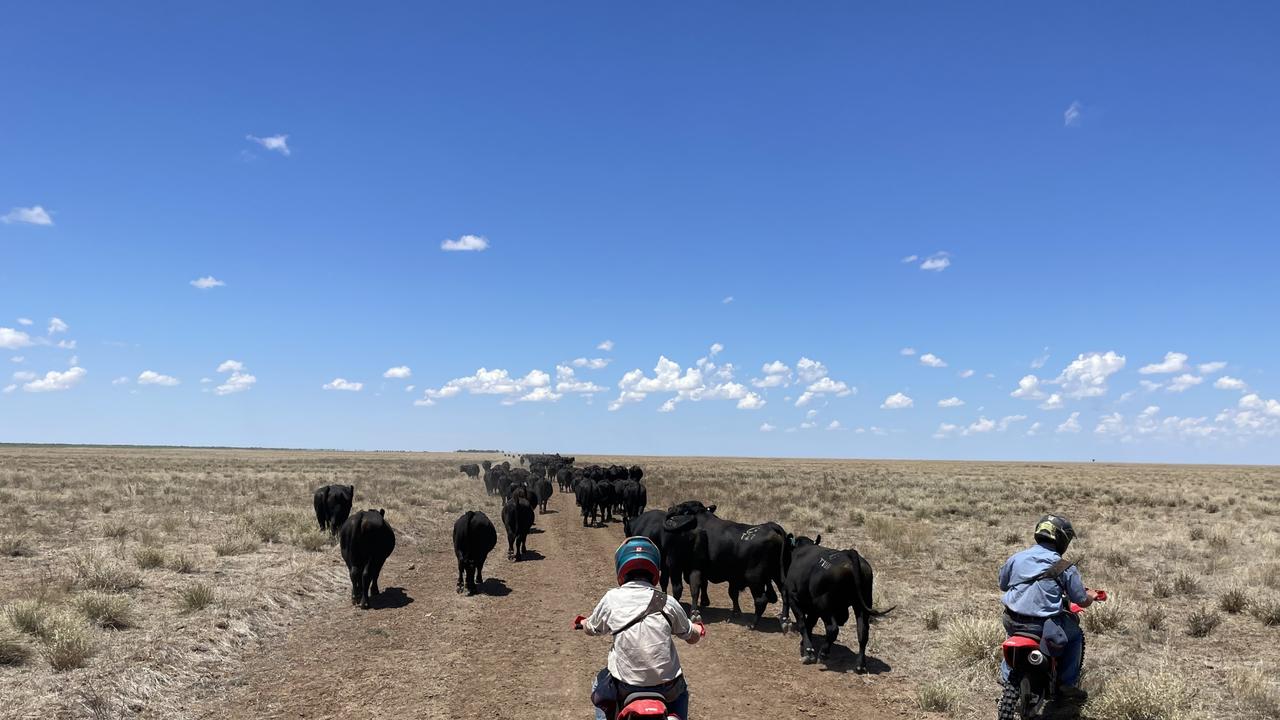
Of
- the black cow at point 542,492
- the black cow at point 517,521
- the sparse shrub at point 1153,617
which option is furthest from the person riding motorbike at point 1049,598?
the black cow at point 542,492

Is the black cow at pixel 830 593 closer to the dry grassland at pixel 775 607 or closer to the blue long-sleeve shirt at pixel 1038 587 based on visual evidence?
the dry grassland at pixel 775 607

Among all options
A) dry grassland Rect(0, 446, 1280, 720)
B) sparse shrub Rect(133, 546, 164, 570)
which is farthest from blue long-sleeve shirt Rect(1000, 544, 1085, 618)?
sparse shrub Rect(133, 546, 164, 570)

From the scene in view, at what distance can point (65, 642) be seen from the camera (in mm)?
8492

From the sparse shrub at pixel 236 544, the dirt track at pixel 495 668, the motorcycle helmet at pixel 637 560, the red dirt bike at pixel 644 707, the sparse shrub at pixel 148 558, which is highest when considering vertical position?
the motorcycle helmet at pixel 637 560

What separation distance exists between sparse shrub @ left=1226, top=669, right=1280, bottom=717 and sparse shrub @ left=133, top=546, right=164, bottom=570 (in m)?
17.3

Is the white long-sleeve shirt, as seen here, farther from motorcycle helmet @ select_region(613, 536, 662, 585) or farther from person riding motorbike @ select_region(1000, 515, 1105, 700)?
person riding motorbike @ select_region(1000, 515, 1105, 700)

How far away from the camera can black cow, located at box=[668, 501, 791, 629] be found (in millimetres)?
11203

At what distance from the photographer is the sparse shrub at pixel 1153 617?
35.2 feet

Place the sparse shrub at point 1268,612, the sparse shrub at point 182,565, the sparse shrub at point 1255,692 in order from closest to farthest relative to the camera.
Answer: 1. the sparse shrub at point 1255,692
2. the sparse shrub at point 1268,612
3. the sparse shrub at point 182,565

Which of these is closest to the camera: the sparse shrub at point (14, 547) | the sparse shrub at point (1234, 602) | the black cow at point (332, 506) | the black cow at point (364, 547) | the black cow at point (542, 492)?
the sparse shrub at point (1234, 602)

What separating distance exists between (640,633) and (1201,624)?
1029 cm

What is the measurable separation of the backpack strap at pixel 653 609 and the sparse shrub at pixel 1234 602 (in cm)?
1185

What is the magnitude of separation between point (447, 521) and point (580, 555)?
8.71 meters

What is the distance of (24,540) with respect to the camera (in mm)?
16516
